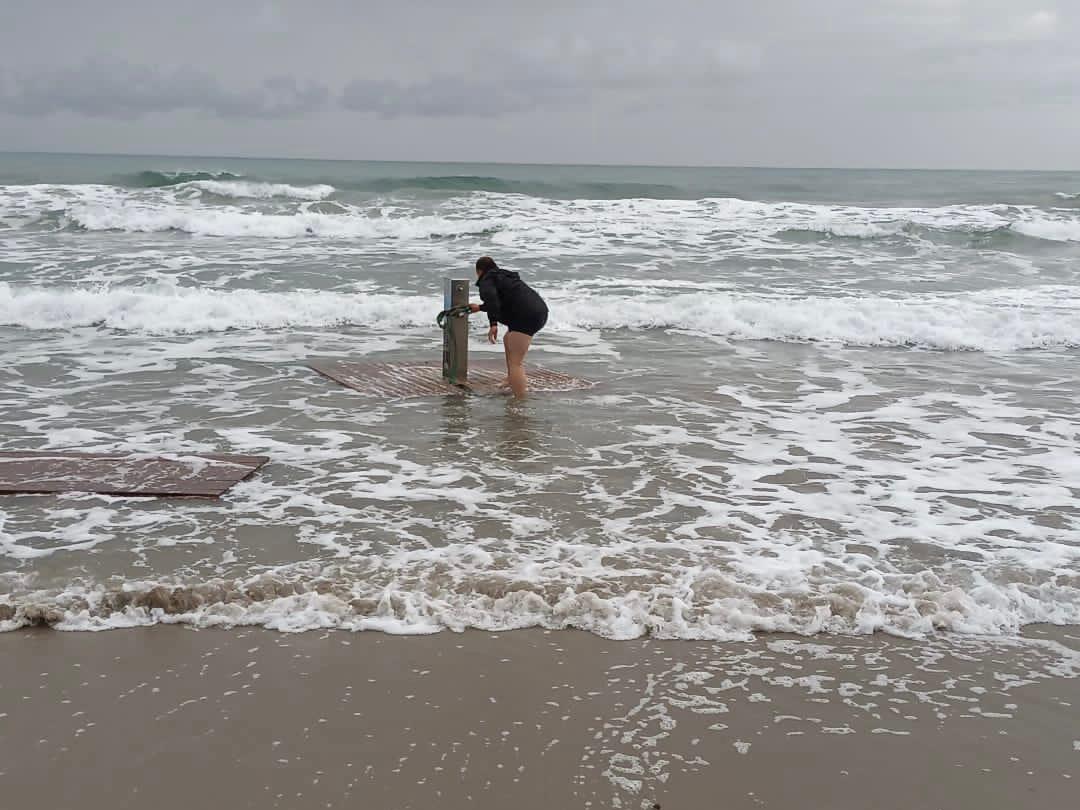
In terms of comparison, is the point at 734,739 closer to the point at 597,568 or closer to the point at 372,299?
the point at 597,568

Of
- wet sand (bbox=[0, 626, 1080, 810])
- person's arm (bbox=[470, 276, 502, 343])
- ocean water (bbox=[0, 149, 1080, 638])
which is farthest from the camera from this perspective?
person's arm (bbox=[470, 276, 502, 343])

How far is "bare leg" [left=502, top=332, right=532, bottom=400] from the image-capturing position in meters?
8.99

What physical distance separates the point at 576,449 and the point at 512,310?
6.51 ft

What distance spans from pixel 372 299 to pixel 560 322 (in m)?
2.92

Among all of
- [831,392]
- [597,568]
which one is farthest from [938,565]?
[831,392]

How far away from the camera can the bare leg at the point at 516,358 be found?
899cm

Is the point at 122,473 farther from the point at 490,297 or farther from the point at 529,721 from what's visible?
the point at 529,721

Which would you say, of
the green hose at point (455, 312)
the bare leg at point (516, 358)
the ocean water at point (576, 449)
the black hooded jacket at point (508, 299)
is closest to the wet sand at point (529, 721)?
the ocean water at point (576, 449)

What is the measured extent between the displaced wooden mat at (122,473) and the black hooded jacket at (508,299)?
2778 mm

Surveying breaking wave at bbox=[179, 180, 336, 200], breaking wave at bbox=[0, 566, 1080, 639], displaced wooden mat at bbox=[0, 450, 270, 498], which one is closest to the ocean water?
breaking wave at bbox=[0, 566, 1080, 639]

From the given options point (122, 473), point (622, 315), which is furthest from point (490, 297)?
point (622, 315)

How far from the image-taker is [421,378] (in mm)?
9969

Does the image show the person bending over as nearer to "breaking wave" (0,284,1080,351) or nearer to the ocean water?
the ocean water

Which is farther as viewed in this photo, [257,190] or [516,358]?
[257,190]
